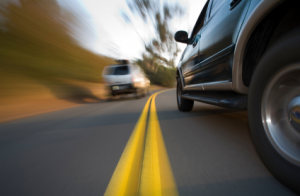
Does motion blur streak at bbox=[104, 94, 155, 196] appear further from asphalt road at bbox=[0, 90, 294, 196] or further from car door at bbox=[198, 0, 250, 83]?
car door at bbox=[198, 0, 250, 83]

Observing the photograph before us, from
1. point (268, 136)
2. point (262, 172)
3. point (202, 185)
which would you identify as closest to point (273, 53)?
point (268, 136)

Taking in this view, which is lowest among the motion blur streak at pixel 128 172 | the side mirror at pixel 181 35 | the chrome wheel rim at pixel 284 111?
the motion blur streak at pixel 128 172

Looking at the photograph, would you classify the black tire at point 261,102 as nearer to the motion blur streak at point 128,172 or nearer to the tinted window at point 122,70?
the motion blur streak at point 128,172

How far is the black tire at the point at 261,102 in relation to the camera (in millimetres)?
1121

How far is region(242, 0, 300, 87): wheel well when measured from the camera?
126 centimetres

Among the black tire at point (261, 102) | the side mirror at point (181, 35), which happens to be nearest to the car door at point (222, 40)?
the black tire at point (261, 102)

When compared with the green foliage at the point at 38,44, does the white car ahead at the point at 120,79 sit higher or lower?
lower

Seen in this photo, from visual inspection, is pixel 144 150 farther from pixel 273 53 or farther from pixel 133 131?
pixel 273 53

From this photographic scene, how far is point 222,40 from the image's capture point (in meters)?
2.01

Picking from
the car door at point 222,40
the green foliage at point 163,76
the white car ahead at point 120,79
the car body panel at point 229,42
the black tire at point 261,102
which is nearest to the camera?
the black tire at point 261,102

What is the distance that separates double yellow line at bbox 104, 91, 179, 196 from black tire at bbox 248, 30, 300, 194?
688mm

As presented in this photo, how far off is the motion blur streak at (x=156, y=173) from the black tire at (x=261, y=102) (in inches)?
27.2

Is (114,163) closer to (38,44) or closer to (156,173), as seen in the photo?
(156,173)

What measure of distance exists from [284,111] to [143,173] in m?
1.16
